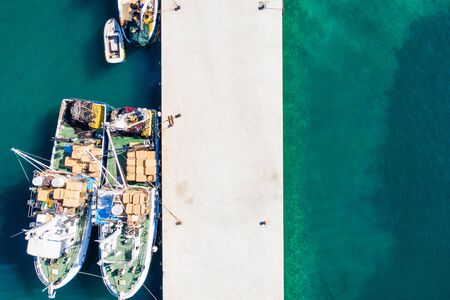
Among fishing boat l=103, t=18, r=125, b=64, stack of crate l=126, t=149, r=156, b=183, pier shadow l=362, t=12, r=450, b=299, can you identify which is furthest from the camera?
fishing boat l=103, t=18, r=125, b=64

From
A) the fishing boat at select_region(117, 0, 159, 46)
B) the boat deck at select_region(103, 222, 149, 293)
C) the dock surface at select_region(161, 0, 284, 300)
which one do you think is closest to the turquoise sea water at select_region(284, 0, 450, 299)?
the dock surface at select_region(161, 0, 284, 300)

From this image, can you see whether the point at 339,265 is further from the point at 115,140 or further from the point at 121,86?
the point at 121,86

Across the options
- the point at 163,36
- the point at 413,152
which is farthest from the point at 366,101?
the point at 163,36

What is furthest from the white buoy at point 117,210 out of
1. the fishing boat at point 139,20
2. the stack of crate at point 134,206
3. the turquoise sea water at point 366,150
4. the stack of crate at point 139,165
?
the fishing boat at point 139,20

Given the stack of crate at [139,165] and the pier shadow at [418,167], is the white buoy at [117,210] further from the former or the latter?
the pier shadow at [418,167]

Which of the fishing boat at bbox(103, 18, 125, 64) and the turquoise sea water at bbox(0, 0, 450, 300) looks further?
the fishing boat at bbox(103, 18, 125, 64)

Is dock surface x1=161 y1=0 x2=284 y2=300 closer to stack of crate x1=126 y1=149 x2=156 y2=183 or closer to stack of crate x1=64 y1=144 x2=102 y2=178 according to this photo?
stack of crate x1=126 y1=149 x2=156 y2=183
